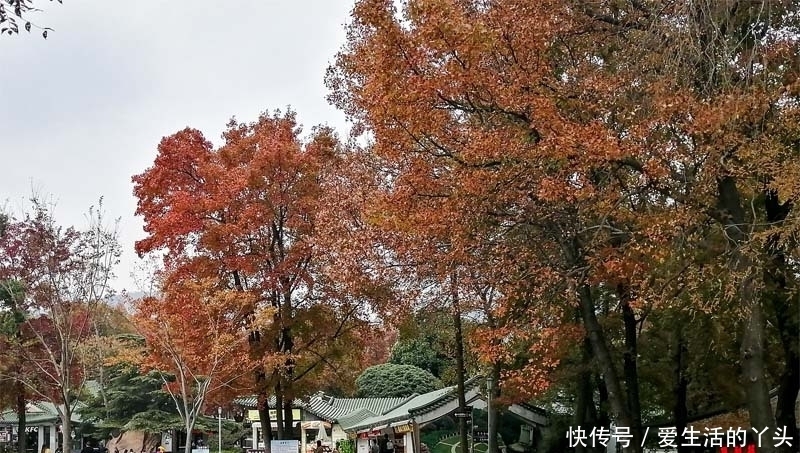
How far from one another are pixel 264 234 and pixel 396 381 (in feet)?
66.7

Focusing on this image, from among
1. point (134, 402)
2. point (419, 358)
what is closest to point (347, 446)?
point (419, 358)

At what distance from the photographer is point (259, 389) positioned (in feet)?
63.6

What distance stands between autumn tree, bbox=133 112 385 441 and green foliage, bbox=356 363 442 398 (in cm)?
1797

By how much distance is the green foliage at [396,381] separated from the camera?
124 ft

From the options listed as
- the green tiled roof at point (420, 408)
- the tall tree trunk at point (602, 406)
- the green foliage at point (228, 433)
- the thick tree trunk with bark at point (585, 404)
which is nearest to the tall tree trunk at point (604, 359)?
the thick tree trunk with bark at point (585, 404)

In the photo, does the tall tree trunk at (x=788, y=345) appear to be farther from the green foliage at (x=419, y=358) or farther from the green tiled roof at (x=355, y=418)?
the green foliage at (x=419, y=358)

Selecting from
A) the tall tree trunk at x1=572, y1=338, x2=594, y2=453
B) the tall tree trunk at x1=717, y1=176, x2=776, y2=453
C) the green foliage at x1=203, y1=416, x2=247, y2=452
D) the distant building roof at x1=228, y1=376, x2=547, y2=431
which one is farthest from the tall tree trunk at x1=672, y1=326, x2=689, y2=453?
the green foliage at x1=203, y1=416, x2=247, y2=452

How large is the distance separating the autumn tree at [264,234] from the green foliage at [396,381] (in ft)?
58.9

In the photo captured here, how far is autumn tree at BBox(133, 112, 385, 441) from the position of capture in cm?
1867

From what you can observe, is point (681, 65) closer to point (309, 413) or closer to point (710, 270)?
point (710, 270)

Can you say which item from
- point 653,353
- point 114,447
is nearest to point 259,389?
point 653,353

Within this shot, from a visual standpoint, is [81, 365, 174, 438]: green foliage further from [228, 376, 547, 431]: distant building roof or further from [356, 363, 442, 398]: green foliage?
[356, 363, 442, 398]: green foliage

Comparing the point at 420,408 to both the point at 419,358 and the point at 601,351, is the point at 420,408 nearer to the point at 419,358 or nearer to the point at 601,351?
the point at 601,351

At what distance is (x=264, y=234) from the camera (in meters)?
19.8
